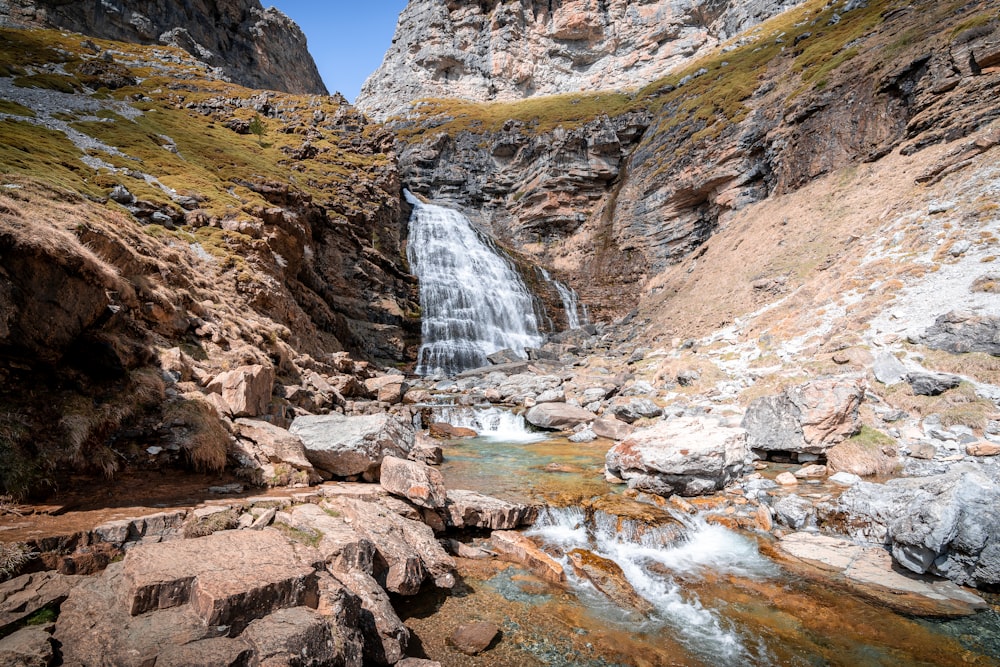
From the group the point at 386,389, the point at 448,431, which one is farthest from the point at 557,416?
the point at 386,389

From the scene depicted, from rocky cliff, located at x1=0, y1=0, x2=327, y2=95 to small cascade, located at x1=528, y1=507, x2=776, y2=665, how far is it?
90011 millimetres

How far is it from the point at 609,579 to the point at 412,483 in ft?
11.8

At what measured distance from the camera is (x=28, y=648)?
2.79 meters

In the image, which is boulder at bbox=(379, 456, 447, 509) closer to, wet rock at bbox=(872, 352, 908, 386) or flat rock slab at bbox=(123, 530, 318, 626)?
flat rock slab at bbox=(123, 530, 318, 626)

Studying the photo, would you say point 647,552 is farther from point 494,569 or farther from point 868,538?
point 868,538

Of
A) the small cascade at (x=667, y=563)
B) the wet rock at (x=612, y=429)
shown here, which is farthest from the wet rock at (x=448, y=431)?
the small cascade at (x=667, y=563)

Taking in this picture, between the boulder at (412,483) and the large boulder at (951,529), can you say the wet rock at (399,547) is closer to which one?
the boulder at (412,483)

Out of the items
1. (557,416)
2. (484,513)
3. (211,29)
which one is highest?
(211,29)

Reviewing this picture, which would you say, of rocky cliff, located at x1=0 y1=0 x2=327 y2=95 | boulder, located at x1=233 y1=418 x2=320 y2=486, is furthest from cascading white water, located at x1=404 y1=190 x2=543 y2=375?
rocky cliff, located at x1=0 y1=0 x2=327 y2=95

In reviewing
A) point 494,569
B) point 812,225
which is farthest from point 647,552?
point 812,225

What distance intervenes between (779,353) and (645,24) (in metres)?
83.4

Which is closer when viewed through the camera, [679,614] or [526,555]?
[679,614]

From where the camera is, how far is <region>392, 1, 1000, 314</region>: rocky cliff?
21797mm

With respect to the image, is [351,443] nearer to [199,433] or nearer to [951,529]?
[199,433]
